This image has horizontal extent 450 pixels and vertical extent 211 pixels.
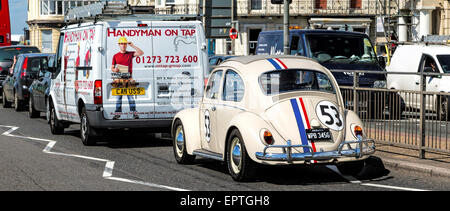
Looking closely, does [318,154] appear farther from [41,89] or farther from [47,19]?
[47,19]

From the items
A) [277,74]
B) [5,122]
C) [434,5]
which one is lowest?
[5,122]

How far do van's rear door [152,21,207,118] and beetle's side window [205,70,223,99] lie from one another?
310cm

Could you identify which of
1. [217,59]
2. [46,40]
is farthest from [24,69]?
[46,40]

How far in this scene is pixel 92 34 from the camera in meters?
15.0

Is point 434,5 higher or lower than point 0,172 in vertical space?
higher

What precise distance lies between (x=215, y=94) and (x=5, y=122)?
11267mm

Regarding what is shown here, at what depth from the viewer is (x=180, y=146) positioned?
41.9ft

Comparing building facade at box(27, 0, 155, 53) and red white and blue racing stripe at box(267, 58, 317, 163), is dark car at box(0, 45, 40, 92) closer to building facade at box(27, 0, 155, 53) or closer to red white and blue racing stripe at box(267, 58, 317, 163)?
red white and blue racing stripe at box(267, 58, 317, 163)

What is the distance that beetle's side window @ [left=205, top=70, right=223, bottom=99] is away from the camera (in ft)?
38.8

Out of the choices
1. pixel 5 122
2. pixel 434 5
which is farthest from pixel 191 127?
pixel 434 5

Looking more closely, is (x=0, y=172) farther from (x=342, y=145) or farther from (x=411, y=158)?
(x=411, y=158)
